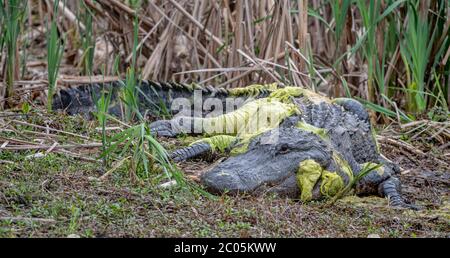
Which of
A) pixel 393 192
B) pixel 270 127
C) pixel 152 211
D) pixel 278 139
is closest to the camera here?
pixel 152 211

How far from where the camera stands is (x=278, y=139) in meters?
4.68

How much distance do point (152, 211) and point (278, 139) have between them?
105cm

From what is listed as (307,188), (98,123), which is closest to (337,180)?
(307,188)

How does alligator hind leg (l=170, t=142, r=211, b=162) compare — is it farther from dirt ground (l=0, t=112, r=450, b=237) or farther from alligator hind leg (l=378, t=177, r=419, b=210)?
alligator hind leg (l=378, t=177, r=419, b=210)

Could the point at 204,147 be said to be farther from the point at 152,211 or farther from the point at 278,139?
the point at 152,211

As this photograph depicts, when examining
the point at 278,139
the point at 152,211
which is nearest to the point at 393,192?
the point at 278,139

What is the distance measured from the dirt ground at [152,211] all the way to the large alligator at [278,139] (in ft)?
→ 0.38

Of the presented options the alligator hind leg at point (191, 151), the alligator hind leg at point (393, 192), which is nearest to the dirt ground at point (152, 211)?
the alligator hind leg at point (393, 192)

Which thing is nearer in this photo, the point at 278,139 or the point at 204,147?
the point at 278,139

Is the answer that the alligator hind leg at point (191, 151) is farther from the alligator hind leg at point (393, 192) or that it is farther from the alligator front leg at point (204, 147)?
the alligator hind leg at point (393, 192)

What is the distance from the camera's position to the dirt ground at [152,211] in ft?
12.1

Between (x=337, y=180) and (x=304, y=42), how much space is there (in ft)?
6.29

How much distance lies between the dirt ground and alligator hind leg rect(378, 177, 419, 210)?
0.19 feet

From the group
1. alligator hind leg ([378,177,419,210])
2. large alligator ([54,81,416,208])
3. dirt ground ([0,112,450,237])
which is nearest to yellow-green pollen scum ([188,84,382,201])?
large alligator ([54,81,416,208])
